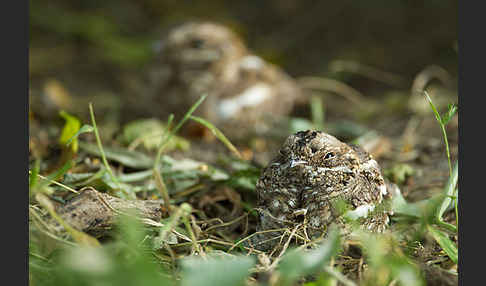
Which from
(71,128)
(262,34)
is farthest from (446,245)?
(262,34)

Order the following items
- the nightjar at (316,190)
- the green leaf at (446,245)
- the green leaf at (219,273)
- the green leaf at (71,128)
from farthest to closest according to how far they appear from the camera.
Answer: the green leaf at (71,128) → the nightjar at (316,190) → the green leaf at (446,245) → the green leaf at (219,273)

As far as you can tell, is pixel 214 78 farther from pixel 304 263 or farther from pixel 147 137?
pixel 304 263

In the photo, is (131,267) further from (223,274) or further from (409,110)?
(409,110)

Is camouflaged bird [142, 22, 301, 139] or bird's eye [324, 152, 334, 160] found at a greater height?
camouflaged bird [142, 22, 301, 139]

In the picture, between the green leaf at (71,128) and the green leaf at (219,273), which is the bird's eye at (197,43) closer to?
the green leaf at (71,128)

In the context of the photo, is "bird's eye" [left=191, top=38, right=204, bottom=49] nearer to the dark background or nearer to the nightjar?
the dark background

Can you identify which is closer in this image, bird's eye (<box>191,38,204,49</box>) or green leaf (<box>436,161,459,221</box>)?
green leaf (<box>436,161,459,221</box>)

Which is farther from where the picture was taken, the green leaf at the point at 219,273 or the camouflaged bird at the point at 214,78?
the camouflaged bird at the point at 214,78

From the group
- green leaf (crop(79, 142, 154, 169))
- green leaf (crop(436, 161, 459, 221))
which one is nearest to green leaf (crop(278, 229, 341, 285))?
green leaf (crop(436, 161, 459, 221))

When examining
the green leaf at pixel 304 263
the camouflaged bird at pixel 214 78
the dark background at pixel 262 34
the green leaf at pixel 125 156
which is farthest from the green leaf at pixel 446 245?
the dark background at pixel 262 34
